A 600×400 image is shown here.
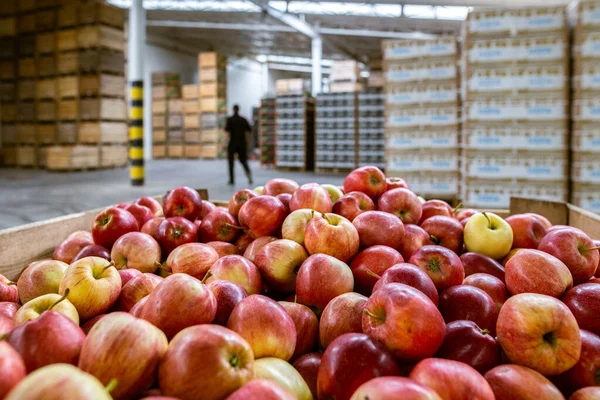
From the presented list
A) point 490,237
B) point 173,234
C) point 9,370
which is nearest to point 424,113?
point 490,237

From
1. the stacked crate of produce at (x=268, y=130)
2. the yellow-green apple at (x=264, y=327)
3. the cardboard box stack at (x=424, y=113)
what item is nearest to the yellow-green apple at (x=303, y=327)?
the yellow-green apple at (x=264, y=327)

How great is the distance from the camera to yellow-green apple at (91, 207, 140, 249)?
81.4 inches

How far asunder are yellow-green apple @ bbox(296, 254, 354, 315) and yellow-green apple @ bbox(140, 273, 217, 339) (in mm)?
389

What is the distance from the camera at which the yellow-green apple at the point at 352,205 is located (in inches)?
83.1

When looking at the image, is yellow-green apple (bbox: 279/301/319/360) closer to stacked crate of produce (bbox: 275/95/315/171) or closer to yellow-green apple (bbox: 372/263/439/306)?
yellow-green apple (bbox: 372/263/439/306)

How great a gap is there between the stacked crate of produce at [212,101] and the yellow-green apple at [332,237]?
1929 centimetres

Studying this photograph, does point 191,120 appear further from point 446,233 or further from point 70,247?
point 446,233

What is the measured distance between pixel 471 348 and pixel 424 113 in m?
5.85

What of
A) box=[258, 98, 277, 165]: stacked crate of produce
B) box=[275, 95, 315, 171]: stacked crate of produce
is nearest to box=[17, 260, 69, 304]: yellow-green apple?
box=[275, 95, 315, 171]: stacked crate of produce

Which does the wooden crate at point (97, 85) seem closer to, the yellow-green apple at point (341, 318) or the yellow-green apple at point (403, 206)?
the yellow-green apple at point (403, 206)

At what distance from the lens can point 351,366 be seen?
3.56 ft

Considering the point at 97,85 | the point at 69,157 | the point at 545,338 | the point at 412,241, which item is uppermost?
the point at 97,85

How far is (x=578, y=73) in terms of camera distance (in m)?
5.43

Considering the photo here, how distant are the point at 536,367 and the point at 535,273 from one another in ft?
1.40
